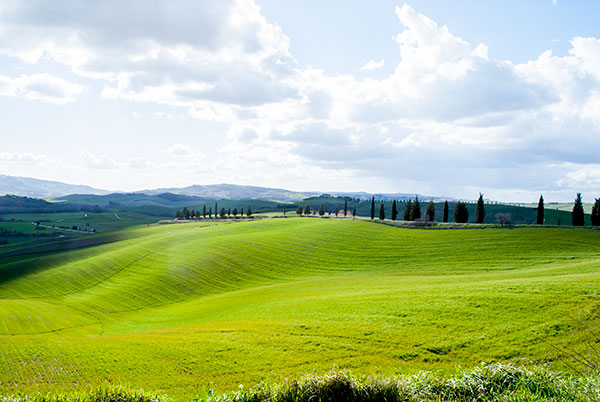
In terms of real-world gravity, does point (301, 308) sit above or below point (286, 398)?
below

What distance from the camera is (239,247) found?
7950 centimetres

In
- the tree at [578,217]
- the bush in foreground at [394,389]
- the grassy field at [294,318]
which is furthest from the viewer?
the tree at [578,217]

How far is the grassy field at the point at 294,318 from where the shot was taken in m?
17.6

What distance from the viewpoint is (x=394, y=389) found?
8.98m

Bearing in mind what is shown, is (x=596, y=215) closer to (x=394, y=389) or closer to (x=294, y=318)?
(x=294, y=318)

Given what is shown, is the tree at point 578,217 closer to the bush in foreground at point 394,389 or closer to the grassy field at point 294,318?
the grassy field at point 294,318

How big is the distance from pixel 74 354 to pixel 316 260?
50305mm

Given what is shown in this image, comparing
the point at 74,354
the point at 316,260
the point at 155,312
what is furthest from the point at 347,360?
the point at 316,260

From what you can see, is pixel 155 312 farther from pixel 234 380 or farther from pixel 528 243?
pixel 528 243

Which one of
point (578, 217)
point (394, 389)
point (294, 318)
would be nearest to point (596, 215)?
point (578, 217)

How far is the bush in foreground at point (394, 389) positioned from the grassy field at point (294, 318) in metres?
3.16

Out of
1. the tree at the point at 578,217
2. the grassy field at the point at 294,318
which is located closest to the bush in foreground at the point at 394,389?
the grassy field at the point at 294,318

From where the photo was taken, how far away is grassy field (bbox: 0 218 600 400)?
17.6m

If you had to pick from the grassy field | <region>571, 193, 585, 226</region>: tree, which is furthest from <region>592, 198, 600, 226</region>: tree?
the grassy field
